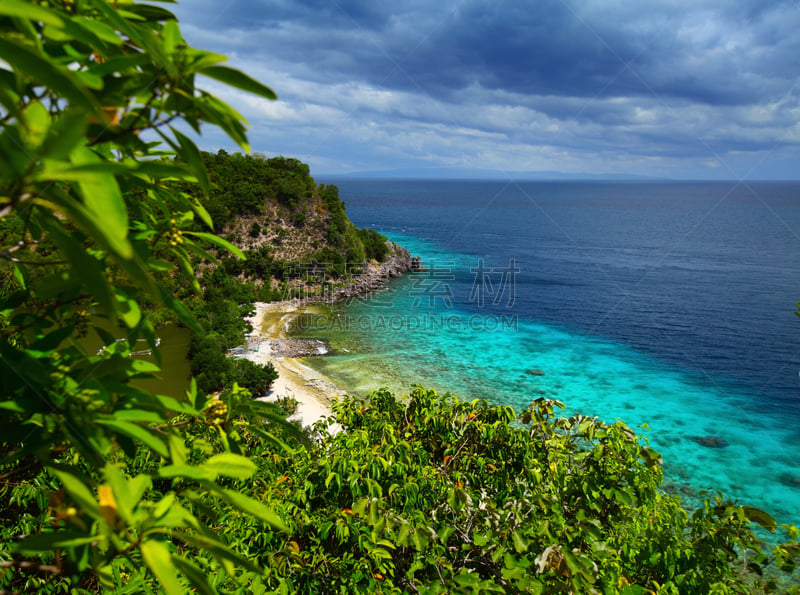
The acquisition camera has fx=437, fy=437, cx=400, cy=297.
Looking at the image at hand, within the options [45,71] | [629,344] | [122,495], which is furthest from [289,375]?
[629,344]

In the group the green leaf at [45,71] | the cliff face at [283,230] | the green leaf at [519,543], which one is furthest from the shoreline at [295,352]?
the green leaf at [45,71]

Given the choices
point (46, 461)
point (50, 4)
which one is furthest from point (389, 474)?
point (50, 4)

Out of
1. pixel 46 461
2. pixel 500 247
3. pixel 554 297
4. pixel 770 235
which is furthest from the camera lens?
pixel 770 235

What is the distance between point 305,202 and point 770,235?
3502 inches

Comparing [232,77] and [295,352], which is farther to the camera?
[295,352]

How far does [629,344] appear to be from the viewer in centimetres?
3331

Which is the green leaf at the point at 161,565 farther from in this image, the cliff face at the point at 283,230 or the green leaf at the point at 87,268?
the cliff face at the point at 283,230

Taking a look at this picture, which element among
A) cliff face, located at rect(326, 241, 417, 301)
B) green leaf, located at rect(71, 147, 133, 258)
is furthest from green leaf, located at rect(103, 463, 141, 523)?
cliff face, located at rect(326, 241, 417, 301)

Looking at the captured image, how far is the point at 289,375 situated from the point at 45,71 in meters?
25.1

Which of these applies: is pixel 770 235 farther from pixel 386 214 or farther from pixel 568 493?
pixel 568 493

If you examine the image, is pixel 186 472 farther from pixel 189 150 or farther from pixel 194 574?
pixel 189 150

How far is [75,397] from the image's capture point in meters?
1.07

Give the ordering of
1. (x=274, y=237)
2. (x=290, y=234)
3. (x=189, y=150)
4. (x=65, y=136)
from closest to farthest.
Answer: (x=65, y=136) < (x=189, y=150) < (x=274, y=237) < (x=290, y=234)

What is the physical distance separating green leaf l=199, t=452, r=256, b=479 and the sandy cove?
1564 centimetres
